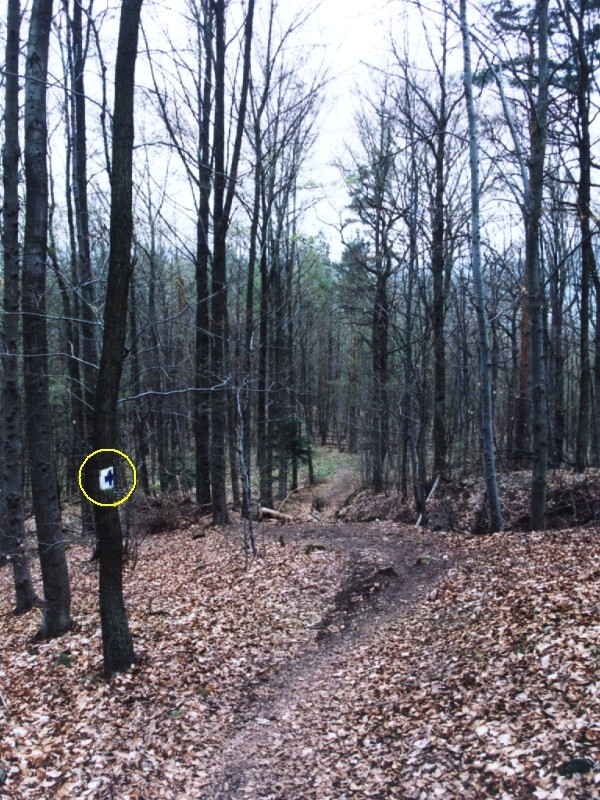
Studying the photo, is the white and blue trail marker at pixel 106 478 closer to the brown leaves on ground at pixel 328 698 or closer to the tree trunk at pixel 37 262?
the tree trunk at pixel 37 262

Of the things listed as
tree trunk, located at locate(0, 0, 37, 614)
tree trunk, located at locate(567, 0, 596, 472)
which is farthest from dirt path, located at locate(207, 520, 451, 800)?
tree trunk, located at locate(567, 0, 596, 472)

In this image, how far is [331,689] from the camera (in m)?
5.71

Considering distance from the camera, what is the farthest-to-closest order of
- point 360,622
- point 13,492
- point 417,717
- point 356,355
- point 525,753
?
point 356,355, point 13,492, point 360,622, point 417,717, point 525,753

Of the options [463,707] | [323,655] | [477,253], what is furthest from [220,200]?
[463,707]

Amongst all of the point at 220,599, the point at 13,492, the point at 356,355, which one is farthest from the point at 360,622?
the point at 356,355

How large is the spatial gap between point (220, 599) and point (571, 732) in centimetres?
534

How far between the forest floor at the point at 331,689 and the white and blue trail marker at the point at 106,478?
200 cm

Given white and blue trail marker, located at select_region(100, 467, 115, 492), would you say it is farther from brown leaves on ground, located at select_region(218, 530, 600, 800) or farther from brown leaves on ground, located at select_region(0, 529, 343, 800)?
brown leaves on ground, located at select_region(218, 530, 600, 800)

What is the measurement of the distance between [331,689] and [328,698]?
7.1 inches

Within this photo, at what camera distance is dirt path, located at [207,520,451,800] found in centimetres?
451

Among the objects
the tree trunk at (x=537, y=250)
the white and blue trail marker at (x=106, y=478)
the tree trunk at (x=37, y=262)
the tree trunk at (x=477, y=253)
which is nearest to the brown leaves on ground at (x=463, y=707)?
the tree trunk at (x=537, y=250)

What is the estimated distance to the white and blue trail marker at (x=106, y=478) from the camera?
5.54 meters

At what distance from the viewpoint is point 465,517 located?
1295cm

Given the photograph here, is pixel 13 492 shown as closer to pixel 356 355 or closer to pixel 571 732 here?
pixel 571 732
